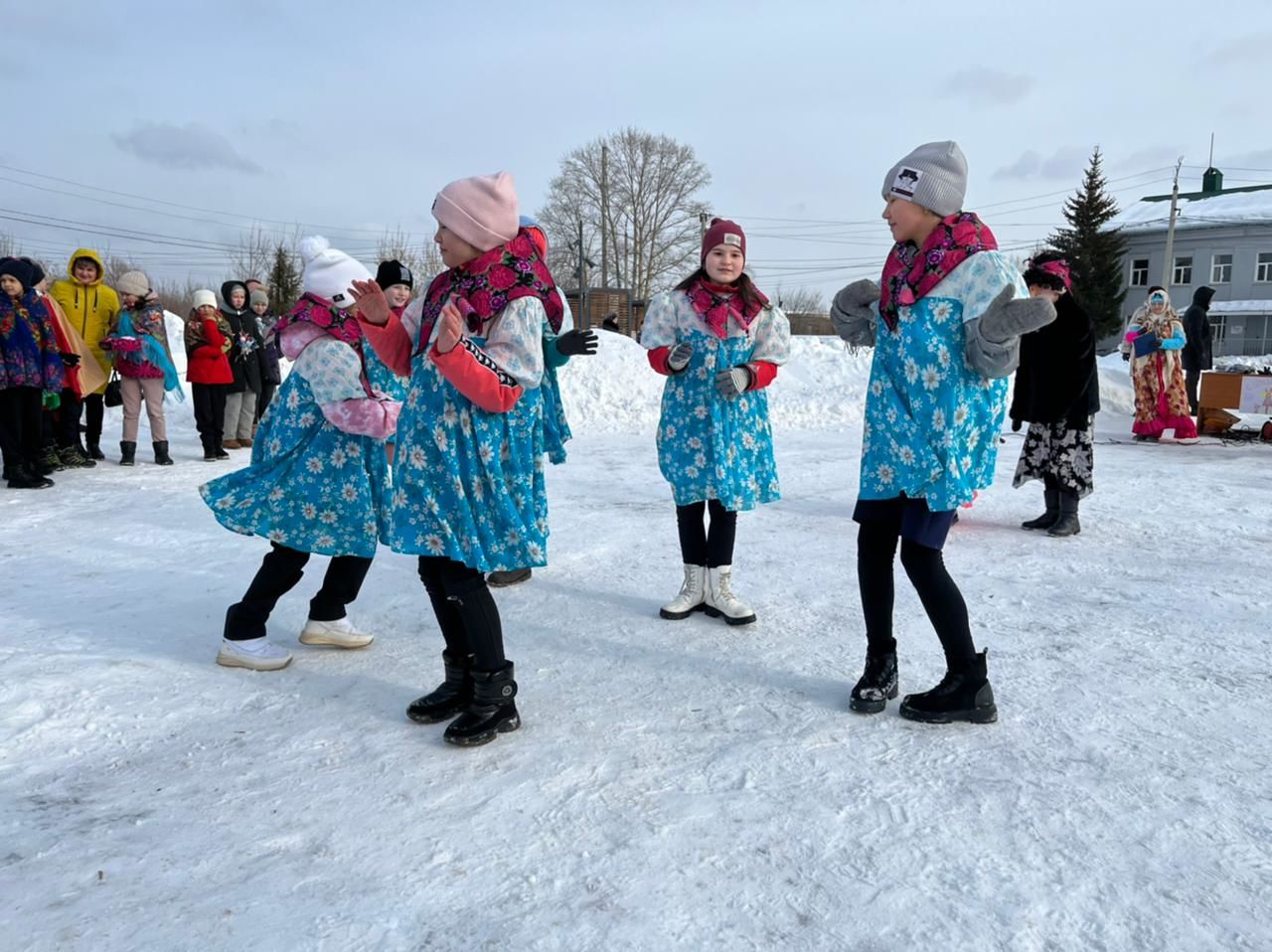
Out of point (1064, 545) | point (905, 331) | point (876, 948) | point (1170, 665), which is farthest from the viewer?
point (1064, 545)

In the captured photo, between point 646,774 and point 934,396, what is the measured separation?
4.70ft

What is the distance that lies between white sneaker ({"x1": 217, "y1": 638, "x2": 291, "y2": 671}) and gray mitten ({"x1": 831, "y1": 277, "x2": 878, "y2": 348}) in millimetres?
2399

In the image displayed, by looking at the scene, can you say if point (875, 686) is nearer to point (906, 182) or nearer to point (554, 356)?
point (554, 356)

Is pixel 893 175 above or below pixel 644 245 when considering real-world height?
below

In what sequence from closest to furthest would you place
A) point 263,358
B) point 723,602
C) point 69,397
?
point 723,602 → point 69,397 → point 263,358

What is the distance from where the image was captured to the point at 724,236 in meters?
3.83

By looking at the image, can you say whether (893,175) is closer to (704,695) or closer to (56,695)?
(704,695)

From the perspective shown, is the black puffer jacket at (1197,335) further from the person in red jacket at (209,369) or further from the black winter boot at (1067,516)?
the person in red jacket at (209,369)

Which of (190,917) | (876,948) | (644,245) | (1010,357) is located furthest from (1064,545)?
(644,245)

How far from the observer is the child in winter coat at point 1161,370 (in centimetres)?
975

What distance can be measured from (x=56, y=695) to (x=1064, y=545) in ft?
16.4

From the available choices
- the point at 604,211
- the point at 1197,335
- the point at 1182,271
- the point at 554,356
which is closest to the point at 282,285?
the point at 1197,335

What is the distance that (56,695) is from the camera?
3.03 meters

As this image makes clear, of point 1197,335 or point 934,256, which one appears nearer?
point 934,256
